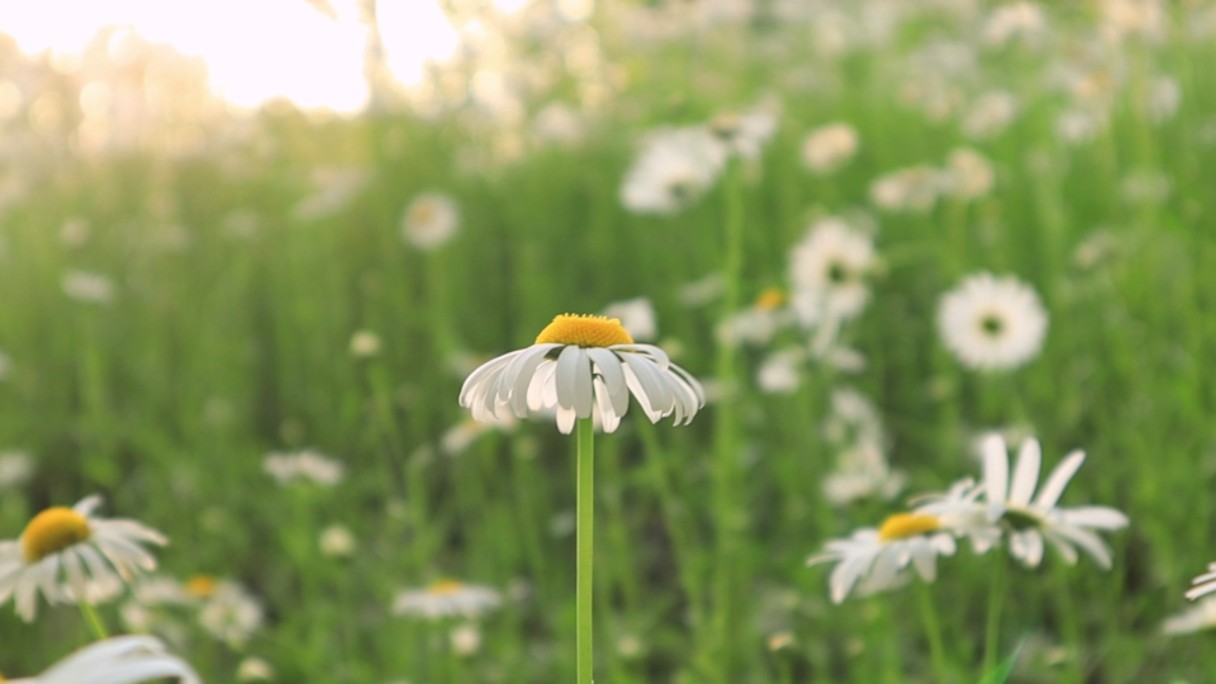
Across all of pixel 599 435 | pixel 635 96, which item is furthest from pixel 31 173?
pixel 599 435

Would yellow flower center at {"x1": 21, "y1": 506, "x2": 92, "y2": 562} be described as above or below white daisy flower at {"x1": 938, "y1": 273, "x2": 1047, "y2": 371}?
below

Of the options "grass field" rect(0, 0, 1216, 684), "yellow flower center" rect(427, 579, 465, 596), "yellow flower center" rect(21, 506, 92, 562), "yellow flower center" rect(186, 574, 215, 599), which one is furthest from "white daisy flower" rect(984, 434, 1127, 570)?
"yellow flower center" rect(186, 574, 215, 599)

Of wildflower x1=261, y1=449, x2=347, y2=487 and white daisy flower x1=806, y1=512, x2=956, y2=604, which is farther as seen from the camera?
wildflower x1=261, y1=449, x2=347, y2=487

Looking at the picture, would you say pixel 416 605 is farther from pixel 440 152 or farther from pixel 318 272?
pixel 440 152

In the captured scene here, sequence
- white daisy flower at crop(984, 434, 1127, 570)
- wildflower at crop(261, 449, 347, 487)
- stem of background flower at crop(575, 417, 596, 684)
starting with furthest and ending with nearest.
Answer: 1. wildflower at crop(261, 449, 347, 487)
2. white daisy flower at crop(984, 434, 1127, 570)
3. stem of background flower at crop(575, 417, 596, 684)

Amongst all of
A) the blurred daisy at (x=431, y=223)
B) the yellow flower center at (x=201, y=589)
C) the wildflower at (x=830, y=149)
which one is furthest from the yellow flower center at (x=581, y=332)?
the wildflower at (x=830, y=149)

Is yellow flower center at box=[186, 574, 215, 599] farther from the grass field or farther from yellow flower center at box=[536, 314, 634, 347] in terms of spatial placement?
yellow flower center at box=[536, 314, 634, 347]

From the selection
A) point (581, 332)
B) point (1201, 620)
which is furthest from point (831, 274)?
point (581, 332)
